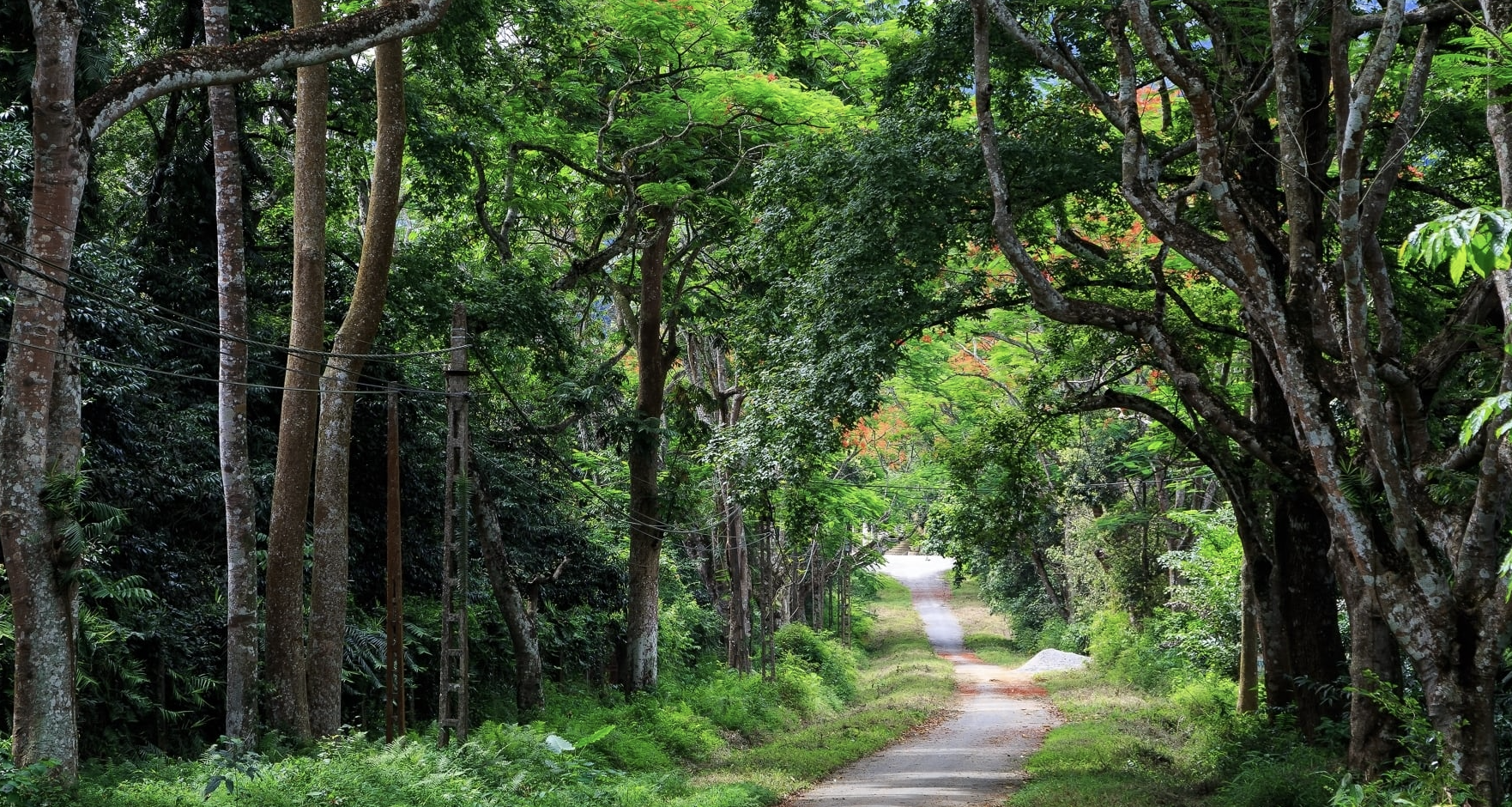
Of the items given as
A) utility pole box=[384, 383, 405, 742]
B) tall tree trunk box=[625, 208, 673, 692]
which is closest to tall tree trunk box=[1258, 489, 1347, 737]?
utility pole box=[384, 383, 405, 742]

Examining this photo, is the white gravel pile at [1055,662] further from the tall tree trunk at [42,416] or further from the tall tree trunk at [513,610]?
the tall tree trunk at [42,416]

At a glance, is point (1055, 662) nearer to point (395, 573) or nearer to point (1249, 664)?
point (1249, 664)

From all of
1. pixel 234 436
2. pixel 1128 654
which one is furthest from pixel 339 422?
pixel 1128 654

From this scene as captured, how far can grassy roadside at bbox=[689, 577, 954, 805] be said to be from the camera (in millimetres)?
16750

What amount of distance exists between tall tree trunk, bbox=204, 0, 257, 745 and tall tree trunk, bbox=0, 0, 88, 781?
337 centimetres

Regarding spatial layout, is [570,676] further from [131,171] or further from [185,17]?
[185,17]

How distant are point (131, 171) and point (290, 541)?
31.6ft

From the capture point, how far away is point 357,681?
53.6ft

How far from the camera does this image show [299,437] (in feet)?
42.8

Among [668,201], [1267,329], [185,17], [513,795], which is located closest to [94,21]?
[185,17]

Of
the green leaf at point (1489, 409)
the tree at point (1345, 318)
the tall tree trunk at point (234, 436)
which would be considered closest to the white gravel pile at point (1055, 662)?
the tree at point (1345, 318)

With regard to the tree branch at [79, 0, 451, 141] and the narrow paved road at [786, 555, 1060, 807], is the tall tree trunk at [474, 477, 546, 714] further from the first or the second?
the tree branch at [79, 0, 451, 141]

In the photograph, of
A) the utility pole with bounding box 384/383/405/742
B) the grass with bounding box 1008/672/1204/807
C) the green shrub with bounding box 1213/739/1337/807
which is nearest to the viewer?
the green shrub with bounding box 1213/739/1337/807

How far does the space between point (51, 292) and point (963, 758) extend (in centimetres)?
1538
